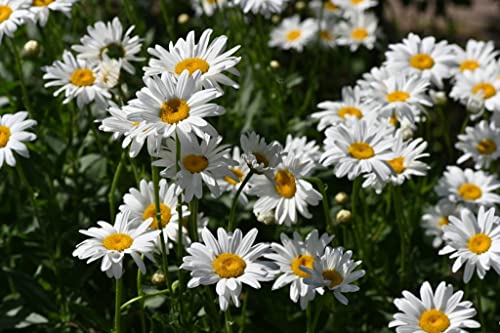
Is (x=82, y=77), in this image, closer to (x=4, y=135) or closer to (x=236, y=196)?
(x=4, y=135)

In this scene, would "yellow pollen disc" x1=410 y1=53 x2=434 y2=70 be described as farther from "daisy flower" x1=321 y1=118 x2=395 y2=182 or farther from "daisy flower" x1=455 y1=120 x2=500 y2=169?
"daisy flower" x1=321 y1=118 x2=395 y2=182

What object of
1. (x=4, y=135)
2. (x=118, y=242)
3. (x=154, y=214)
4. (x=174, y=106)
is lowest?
(x=154, y=214)

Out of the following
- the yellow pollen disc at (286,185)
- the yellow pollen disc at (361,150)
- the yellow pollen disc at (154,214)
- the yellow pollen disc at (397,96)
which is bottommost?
the yellow pollen disc at (286,185)

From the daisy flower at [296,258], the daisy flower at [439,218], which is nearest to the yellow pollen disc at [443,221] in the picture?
the daisy flower at [439,218]

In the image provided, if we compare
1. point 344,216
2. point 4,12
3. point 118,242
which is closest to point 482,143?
point 344,216

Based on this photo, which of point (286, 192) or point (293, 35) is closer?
point (286, 192)

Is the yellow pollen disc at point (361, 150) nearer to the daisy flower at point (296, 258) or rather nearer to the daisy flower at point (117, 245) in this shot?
the daisy flower at point (296, 258)
